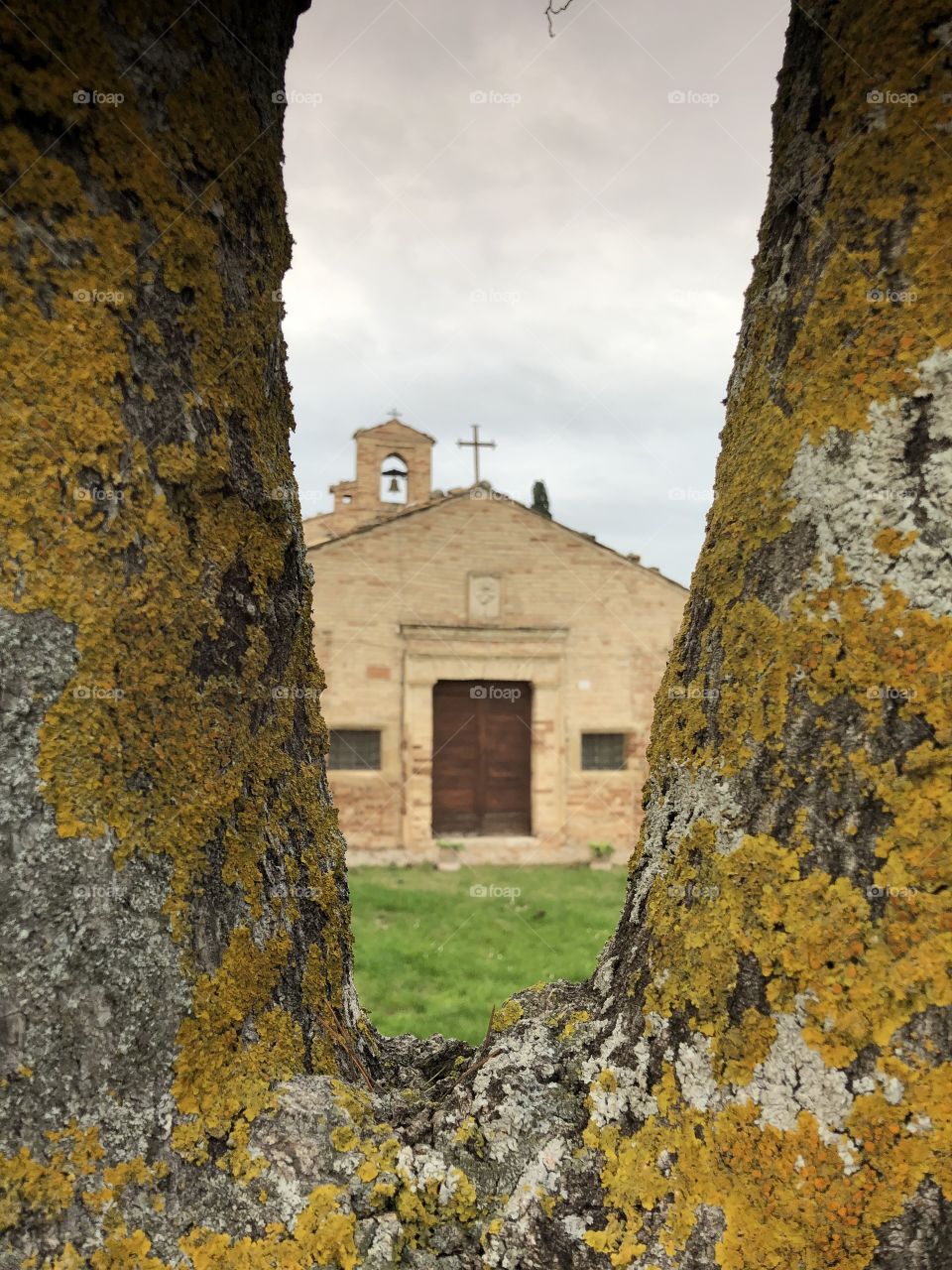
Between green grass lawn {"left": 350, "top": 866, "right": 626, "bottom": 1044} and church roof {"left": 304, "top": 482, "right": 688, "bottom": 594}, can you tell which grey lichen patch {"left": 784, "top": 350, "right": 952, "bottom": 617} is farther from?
church roof {"left": 304, "top": 482, "right": 688, "bottom": 594}

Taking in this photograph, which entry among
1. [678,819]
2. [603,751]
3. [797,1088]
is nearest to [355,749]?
[603,751]

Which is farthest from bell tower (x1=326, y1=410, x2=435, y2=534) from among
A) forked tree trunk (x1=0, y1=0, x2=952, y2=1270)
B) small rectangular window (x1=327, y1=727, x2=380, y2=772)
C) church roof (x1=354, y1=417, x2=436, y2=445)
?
forked tree trunk (x1=0, y1=0, x2=952, y2=1270)

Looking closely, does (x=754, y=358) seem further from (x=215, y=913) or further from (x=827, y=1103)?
(x=215, y=913)

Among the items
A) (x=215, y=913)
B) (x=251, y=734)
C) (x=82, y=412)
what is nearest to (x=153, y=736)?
(x=251, y=734)

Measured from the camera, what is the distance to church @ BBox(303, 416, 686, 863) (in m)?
13.2

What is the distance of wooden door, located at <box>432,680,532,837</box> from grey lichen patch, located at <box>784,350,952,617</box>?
12480 millimetres

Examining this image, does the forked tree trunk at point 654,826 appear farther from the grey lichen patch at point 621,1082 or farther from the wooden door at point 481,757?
the wooden door at point 481,757

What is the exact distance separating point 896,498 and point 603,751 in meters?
13.0

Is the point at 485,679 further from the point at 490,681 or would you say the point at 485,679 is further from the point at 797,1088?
the point at 797,1088

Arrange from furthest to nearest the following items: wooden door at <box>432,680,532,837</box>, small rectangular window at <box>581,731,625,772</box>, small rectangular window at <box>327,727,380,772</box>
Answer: small rectangular window at <box>581,731,625,772</box> < wooden door at <box>432,680,532,837</box> < small rectangular window at <box>327,727,380,772</box>

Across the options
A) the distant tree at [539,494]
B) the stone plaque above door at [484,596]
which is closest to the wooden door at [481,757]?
the stone plaque above door at [484,596]

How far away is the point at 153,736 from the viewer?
61.1 inches

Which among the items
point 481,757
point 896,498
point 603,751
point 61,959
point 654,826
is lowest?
point 481,757

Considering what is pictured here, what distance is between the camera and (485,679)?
45.7 ft
